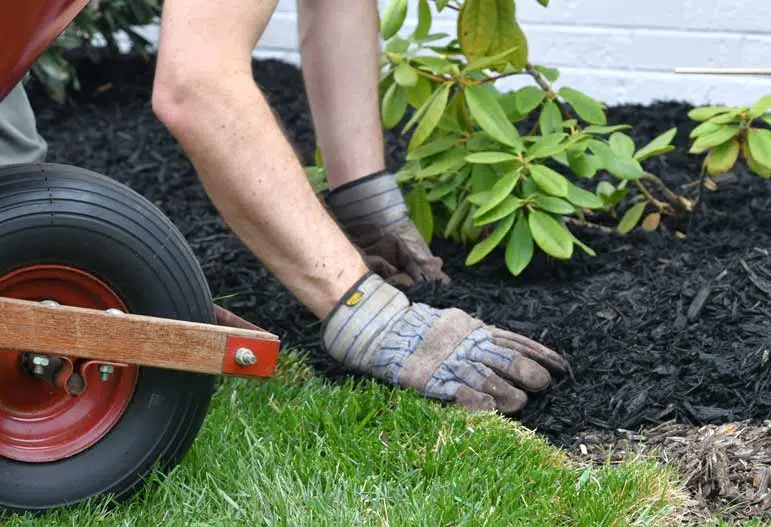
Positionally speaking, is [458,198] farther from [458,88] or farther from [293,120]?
[293,120]

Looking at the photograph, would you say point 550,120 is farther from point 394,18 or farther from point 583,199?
point 394,18

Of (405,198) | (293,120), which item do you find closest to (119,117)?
(293,120)

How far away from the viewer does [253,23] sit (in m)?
2.31

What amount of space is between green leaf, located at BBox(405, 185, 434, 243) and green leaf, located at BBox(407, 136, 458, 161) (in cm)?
10

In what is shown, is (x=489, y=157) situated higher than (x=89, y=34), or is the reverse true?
(x=89, y=34)

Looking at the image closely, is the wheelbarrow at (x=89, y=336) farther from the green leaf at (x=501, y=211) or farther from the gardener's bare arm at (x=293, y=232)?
the green leaf at (x=501, y=211)

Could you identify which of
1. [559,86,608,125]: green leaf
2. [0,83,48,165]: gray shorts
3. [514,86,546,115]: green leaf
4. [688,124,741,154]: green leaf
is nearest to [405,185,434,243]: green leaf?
[514,86,546,115]: green leaf

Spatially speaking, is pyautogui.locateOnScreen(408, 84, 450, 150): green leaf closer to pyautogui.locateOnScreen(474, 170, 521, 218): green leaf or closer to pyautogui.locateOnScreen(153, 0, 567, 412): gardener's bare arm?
pyautogui.locateOnScreen(474, 170, 521, 218): green leaf

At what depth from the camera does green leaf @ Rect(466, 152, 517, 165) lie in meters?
2.86

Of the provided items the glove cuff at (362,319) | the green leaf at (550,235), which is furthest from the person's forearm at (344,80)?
the glove cuff at (362,319)

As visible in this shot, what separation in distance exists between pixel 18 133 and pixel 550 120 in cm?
132

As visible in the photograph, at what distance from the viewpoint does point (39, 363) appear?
2.08 meters

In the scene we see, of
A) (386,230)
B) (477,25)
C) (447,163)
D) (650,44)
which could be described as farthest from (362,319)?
(650,44)

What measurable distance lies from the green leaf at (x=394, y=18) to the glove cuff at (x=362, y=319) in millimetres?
790
